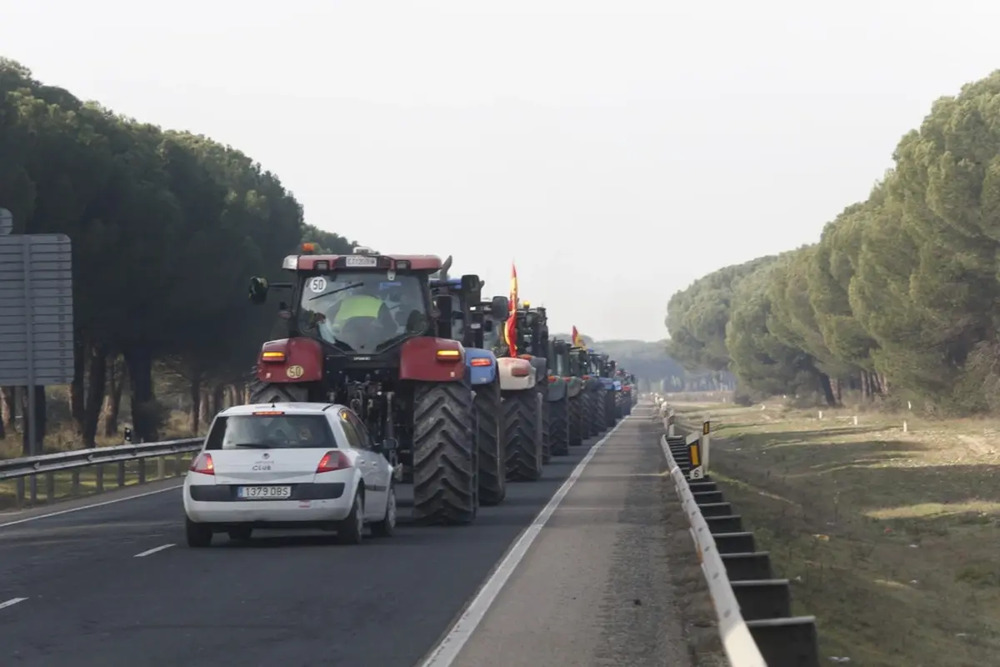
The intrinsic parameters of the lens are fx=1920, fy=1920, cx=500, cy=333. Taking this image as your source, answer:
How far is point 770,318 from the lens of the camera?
119 m

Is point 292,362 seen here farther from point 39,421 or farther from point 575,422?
point 39,421

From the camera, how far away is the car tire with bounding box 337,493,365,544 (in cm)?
1875

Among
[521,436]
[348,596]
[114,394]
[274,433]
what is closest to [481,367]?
[274,433]

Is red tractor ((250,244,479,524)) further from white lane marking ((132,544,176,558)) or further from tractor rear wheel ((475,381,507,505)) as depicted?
white lane marking ((132,544,176,558))

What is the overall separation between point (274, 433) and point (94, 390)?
42.9 meters

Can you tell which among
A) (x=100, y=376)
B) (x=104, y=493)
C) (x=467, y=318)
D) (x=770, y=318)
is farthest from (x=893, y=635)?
(x=770, y=318)

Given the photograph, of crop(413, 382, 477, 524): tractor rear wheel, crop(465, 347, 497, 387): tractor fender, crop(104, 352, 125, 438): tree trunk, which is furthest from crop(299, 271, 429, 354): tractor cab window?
crop(104, 352, 125, 438): tree trunk

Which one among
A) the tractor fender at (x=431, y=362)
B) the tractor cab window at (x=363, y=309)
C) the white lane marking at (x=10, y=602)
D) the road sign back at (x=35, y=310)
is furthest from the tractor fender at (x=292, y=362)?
the road sign back at (x=35, y=310)

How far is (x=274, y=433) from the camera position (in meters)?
18.9

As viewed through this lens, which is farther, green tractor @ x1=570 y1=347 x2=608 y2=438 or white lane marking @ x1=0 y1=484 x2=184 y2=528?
green tractor @ x1=570 y1=347 x2=608 y2=438

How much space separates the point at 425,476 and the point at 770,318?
99559 mm

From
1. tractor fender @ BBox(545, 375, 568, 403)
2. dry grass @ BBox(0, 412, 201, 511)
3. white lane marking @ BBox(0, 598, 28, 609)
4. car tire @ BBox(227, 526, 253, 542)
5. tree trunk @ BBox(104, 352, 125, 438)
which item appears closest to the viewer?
white lane marking @ BBox(0, 598, 28, 609)

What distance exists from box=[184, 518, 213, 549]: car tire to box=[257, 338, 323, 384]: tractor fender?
3.29 meters

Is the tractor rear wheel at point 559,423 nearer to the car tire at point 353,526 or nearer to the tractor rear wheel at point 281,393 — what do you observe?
the tractor rear wheel at point 281,393
